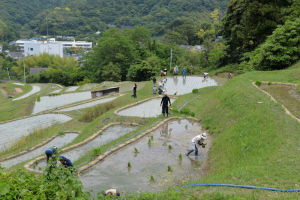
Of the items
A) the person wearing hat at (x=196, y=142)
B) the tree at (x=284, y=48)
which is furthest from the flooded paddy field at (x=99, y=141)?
the tree at (x=284, y=48)

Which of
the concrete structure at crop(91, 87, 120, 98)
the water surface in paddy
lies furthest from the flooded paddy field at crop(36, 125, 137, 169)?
the water surface in paddy

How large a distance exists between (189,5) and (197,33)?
39.1 meters

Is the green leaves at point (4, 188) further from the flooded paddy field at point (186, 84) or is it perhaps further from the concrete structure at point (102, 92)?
the concrete structure at point (102, 92)

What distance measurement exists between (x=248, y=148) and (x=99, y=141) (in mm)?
6549

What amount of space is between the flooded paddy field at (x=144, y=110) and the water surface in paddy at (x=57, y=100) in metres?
9.77

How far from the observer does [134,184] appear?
7.14 metres

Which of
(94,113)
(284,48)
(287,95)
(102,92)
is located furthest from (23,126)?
(284,48)

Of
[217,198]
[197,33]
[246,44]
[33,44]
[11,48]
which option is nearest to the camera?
[217,198]

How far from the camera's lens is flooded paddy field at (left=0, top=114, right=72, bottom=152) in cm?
1448

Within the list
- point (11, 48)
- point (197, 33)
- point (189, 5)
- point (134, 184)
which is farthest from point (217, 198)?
point (11, 48)

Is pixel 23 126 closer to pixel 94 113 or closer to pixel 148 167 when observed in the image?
pixel 94 113

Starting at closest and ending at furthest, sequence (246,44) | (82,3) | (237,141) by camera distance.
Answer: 1. (237,141)
2. (246,44)
3. (82,3)

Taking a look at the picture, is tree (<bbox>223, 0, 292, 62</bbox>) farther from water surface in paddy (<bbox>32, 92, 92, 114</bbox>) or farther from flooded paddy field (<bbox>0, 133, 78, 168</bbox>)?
flooded paddy field (<bbox>0, 133, 78, 168</bbox>)

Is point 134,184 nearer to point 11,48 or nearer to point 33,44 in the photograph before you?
point 33,44
